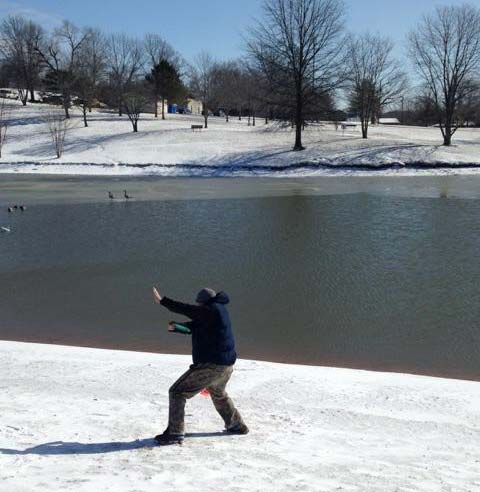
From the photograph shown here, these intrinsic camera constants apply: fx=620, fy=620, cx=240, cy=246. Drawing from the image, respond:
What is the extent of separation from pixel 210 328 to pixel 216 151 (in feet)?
150

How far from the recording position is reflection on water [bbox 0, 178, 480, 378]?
9836 millimetres

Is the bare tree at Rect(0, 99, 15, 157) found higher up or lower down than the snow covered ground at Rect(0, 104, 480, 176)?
higher up

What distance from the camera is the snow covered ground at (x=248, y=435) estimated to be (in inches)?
186

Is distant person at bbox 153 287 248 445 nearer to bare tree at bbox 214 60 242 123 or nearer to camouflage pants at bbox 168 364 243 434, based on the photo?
camouflage pants at bbox 168 364 243 434

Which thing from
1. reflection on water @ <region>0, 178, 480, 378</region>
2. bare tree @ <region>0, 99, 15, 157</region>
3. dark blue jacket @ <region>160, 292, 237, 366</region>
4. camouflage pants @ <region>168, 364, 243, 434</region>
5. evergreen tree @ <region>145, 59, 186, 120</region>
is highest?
evergreen tree @ <region>145, 59, 186, 120</region>

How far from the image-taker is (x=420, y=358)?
905cm

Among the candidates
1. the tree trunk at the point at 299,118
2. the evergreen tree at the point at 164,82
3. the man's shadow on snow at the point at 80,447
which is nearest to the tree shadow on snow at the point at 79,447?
the man's shadow on snow at the point at 80,447

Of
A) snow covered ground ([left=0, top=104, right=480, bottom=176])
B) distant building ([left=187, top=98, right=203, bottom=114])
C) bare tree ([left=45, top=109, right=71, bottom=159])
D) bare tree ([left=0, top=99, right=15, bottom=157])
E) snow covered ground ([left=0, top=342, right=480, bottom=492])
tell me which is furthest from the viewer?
distant building ([left=187, top=98, right=203, bottom=114])

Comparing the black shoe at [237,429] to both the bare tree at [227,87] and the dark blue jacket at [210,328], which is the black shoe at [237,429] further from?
the bare tree at [227,87]

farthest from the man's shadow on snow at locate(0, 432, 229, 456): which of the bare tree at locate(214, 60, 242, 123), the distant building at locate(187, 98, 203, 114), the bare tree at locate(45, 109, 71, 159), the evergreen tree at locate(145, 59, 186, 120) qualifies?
the distant building at locate(187, 98, 203, 114)

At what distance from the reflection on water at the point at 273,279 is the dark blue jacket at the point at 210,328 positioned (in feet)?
12.2

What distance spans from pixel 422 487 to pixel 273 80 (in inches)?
1874

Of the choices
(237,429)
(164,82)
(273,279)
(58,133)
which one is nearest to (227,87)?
(164,82)

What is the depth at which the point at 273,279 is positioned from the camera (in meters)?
13.7
